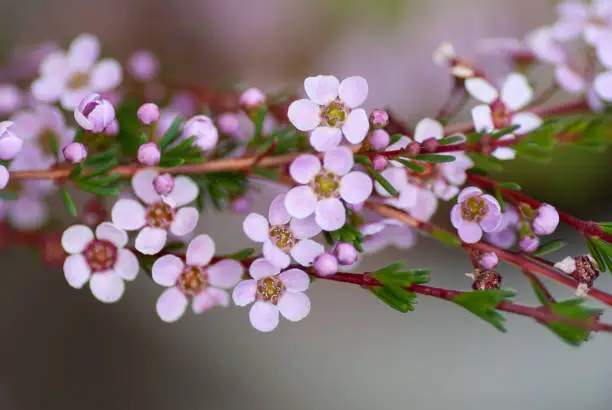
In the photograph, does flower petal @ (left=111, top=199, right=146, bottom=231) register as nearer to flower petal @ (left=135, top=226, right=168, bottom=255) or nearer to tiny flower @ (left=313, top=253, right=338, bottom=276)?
flower petal @ (left=135, top=226, right=168, bottom=255)

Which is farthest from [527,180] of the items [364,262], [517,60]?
[517,60]

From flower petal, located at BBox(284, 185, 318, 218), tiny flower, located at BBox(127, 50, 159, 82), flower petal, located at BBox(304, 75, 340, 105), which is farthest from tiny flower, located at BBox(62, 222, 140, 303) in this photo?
tiny flower, located at BBox(127, 50, 159, 82)

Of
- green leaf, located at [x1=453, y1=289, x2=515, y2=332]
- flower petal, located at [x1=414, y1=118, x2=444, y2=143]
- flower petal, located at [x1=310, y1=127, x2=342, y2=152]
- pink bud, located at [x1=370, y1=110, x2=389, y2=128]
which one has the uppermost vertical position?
pink bud, located at [x1=370, y1=110, x2=389, y2=128]

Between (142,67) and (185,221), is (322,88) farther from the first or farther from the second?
(142,67)

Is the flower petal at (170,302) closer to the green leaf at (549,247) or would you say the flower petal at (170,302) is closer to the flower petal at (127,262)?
the flower petal at (127,262)

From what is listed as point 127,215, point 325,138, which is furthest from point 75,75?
point 325,138

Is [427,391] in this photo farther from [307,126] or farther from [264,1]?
[264,1]
